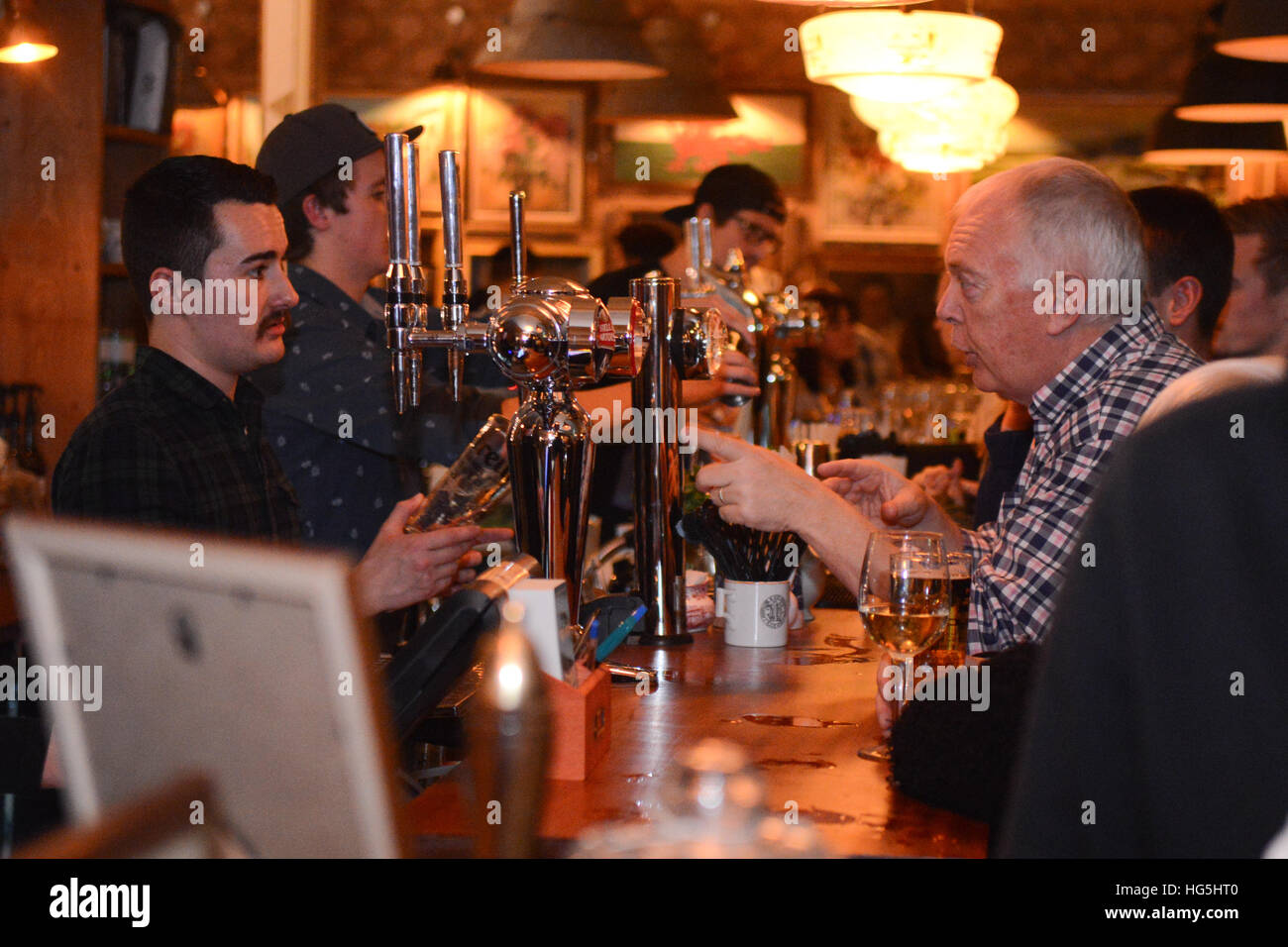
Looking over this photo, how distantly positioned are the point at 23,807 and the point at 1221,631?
5.38 ft

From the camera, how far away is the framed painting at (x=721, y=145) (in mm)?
7344

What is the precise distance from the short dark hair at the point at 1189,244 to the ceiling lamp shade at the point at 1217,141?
2557mm

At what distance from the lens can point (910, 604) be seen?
4.64 ft

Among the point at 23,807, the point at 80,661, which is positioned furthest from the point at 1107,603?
the point at 23,807

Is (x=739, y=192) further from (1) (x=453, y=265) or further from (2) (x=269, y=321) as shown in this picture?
(1) (x=453, y=265)

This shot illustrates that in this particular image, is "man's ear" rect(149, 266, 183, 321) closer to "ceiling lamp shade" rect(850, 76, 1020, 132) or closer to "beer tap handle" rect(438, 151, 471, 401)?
"beer tap handle" rect(438, 151, 471, 401)

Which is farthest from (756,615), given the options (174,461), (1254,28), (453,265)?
(1254,28)

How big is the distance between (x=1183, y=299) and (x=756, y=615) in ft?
4.02

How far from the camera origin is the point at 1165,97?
23.7 feet

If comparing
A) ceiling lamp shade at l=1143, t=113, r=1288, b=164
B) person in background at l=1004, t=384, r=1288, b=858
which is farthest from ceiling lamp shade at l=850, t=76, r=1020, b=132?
person in background at l=1004, t=384, r=1288, b=858

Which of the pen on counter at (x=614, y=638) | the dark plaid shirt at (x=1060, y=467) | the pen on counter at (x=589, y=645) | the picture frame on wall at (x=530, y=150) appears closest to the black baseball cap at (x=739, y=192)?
the dark plaid shirt at (x=1060, y=467)

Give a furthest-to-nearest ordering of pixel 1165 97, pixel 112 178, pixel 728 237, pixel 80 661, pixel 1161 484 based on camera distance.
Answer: pixel 1165 97 → pixel 728 237 → pixel 112 178 → pixel 1161 484 → pixel 80 661

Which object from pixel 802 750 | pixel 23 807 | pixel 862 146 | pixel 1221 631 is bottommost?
pixel 23 807
